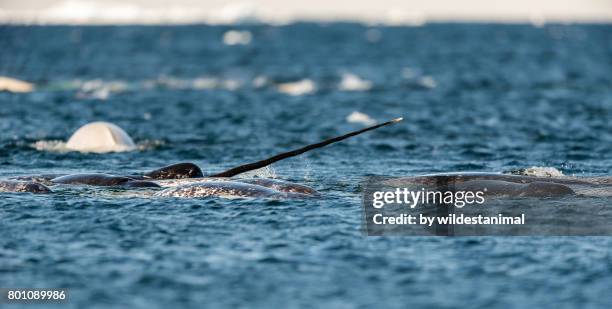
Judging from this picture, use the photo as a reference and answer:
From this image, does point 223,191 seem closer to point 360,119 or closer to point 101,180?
point 101,180

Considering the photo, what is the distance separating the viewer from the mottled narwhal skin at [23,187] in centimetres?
2094

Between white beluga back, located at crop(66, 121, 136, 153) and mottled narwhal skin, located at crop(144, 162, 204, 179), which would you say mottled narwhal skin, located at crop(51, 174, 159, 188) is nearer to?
mottled narwhal skin, located at crop(144, 162, 204, 179)

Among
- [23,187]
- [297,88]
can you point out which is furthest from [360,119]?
[23,187]

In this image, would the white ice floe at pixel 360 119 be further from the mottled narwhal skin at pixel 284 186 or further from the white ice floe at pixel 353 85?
the mottled narwhal skin at pixel 284 186

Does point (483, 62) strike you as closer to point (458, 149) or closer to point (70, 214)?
point (458, 149)

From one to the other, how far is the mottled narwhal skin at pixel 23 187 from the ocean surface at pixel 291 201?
1.25 feet

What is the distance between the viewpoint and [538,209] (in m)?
18.8

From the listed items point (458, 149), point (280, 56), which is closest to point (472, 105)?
point (458, 149)

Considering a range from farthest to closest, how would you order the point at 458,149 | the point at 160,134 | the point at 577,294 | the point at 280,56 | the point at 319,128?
the point at 280,56 → the point at 319,128 → the point at 160,134 → the point at 458,149 → the point at 577,294

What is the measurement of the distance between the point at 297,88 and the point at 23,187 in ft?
→ 114

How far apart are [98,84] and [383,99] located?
16195 mm

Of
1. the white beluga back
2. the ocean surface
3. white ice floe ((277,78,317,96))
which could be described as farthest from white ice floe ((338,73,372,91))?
the white beluga back

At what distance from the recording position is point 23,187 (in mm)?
21094

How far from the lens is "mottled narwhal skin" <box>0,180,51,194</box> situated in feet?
68.7
